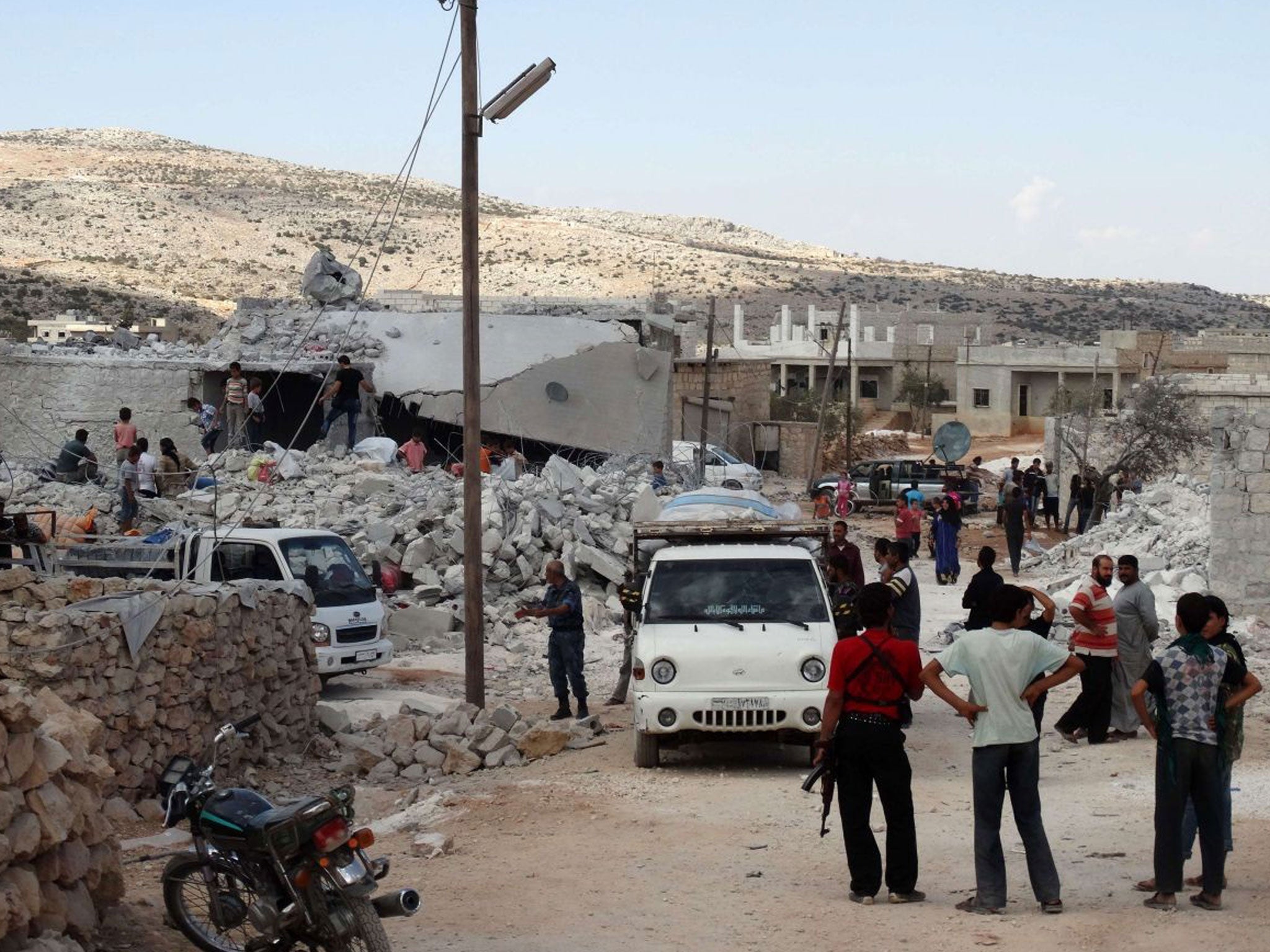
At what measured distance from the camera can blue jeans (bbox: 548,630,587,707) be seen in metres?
14.3

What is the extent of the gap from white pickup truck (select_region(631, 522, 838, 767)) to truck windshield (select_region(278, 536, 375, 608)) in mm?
4063

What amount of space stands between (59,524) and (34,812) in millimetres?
13531

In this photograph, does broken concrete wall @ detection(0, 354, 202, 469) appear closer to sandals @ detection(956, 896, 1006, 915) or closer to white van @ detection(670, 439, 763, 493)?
white van @ detection(670, 439, 763, 493)

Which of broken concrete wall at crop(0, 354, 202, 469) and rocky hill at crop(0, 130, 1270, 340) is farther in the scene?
rocky hill at crop(0, 130, 1270, 340)

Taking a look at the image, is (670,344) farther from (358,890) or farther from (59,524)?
(358,890)

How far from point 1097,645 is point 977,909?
17.8 ft

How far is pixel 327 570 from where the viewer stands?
1617cm

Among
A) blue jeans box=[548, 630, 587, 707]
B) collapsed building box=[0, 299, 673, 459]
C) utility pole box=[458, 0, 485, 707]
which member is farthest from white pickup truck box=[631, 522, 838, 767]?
collapsed building box=[0, 299, 673, 459]

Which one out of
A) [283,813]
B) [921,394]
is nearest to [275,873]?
[283,813]

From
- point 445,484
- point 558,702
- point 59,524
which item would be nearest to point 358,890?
point 558,702

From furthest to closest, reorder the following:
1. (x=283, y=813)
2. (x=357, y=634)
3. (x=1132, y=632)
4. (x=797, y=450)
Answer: (x=797, y=450) → (x=357, y=634) → (x=1132, y=632) → (x=283, y=813)

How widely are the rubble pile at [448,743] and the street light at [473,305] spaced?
2.50 feet

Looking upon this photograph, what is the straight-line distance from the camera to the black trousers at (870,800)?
7.82 m

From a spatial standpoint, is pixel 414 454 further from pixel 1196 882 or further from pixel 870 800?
pixel 1196 882
